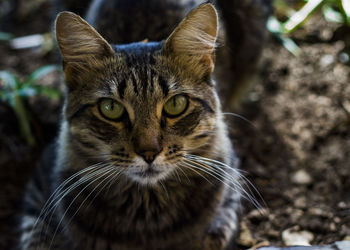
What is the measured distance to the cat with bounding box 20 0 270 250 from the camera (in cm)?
156

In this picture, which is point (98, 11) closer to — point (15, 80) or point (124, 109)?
point (15, 80)

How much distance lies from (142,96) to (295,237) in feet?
3.64

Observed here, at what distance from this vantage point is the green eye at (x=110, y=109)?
160cm

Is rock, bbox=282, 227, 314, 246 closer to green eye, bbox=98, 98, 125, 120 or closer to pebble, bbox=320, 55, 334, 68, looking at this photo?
green eye, bbox=98, 98, 125, 120

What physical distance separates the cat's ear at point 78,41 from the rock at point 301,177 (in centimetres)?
154

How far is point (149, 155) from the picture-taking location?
57.8 inches

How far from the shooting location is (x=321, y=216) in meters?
2.01

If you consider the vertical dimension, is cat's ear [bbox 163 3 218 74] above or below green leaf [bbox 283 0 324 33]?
below

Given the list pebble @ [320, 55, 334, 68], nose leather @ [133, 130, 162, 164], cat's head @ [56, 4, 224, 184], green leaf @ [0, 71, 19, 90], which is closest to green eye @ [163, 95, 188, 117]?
cat's head @ [56, 4, 224, 184]

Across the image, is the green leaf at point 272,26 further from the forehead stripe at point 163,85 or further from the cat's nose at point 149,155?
the cat's nose at point 149,155

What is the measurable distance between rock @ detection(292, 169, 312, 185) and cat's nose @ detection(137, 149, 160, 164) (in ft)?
4.46

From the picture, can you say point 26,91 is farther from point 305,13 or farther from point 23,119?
point 305,13

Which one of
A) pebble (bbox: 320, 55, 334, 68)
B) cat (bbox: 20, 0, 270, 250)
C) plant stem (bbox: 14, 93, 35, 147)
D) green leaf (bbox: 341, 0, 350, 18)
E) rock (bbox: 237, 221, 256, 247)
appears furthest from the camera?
pebble (bbox: 320, 55, 334, 68)

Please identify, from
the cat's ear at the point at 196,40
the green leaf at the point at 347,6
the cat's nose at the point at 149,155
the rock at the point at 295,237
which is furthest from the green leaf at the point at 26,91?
the green leaf at the point at 347,6
